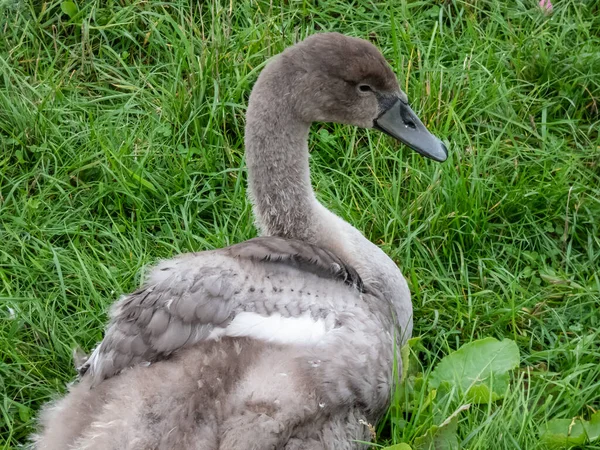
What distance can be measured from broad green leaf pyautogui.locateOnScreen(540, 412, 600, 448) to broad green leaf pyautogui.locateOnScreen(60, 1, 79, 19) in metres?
3.10

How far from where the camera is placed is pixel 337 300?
132 inches

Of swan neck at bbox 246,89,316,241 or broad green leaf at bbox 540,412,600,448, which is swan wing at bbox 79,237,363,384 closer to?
swan neck at bbox 246,89,316,241

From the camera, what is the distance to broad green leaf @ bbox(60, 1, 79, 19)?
4.99 m

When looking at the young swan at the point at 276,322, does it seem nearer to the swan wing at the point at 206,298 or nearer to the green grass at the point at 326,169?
the swan wing at the point at 206,298

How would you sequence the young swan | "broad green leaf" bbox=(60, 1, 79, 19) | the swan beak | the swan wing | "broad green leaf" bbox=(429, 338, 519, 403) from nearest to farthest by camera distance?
the young swan
the swan wing
"broad green leaf" bbox=(429, 338, 519, 403)
the swan beak
"broad green leaf" bbox=(60, 1, 79, 19)

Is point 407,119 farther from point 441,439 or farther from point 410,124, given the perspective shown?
point 441,439

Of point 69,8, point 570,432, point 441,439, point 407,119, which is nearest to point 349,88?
→ point 407,119

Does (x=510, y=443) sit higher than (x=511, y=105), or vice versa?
(x=511, y=105)

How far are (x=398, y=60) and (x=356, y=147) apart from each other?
18.7 inches

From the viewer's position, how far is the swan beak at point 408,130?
3816 mm

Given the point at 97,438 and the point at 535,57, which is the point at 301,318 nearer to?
the point at 97,438

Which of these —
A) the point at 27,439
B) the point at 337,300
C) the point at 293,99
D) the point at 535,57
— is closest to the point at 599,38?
the point at 535,57

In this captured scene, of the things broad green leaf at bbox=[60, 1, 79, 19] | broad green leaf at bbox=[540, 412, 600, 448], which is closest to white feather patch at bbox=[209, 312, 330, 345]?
broad green leaf at bbox=[540, 412, 600, 448]

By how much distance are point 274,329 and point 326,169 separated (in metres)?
1.58
